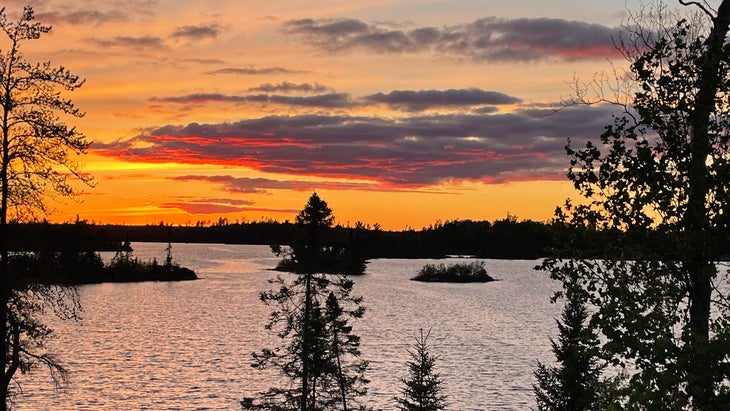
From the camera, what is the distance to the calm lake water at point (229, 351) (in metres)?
69.6

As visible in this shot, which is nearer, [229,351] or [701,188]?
[701,188]

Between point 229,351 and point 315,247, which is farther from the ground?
point 315,247

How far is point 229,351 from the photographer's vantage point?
100875 mm

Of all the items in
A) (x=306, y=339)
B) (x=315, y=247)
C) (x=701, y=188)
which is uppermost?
(x=701, y=188)

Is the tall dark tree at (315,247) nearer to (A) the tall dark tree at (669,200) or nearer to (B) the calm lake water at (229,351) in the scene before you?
(B) the calm lake water at (229,351)

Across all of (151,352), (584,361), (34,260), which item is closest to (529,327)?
(151,352)

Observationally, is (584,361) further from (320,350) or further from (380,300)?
(380,300)

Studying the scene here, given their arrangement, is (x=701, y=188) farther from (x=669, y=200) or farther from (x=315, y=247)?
(x=315, y=247)

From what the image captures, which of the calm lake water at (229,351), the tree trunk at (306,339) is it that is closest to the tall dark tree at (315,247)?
the tree trunk at (306,339)

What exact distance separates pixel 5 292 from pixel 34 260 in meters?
1.42

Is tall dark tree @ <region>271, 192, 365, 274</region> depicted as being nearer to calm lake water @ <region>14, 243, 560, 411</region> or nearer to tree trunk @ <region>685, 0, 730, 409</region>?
calm lake water @ <region>14, 243, 560, 411</region>

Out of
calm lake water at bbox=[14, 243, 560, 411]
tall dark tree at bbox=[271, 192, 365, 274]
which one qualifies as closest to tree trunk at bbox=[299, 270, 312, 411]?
tall dark tree at bbox=[271, 192, 365, 274]

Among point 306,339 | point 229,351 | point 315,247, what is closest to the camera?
point 306,339

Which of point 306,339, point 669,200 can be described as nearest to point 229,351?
point 306,339
